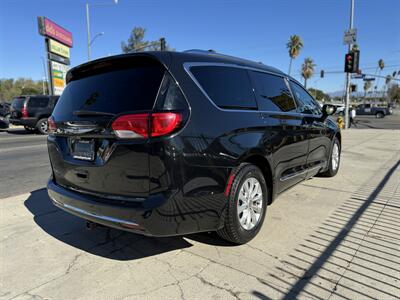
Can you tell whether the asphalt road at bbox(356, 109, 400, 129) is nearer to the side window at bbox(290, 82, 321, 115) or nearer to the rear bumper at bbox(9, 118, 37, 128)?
→ the side window at bbox(290, 82, 321, 115)

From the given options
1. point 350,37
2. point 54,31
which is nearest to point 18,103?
point 54,31

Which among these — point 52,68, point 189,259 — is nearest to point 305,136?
point 189,259

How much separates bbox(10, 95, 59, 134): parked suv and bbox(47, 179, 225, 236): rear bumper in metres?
15.1

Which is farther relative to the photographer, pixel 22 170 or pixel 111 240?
pixel 22 170

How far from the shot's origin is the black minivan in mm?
2436

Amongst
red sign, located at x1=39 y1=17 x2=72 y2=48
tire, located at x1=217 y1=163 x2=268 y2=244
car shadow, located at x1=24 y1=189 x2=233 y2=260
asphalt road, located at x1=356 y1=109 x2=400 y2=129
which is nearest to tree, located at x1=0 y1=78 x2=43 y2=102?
red sign, located at x1=39 y1=17 x2=72 y2=48

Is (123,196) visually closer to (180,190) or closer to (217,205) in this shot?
(180,190)

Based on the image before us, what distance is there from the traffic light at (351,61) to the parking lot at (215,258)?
15735mm

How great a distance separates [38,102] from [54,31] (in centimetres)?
1317

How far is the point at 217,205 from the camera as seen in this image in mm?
2807

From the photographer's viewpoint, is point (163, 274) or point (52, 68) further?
point (52, 68)

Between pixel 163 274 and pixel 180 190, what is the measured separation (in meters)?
0.81

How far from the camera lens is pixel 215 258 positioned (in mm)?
2975

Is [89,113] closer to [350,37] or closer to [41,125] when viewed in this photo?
[41,125]
